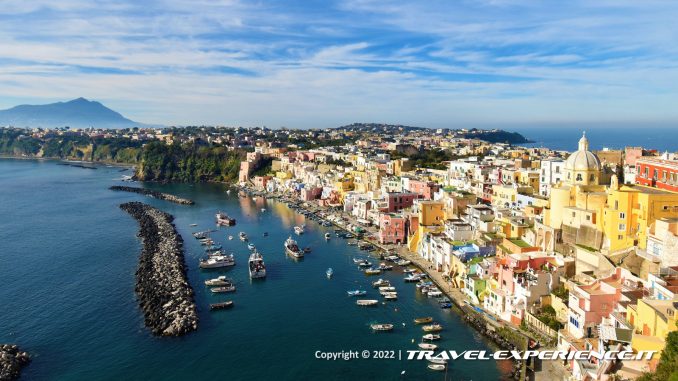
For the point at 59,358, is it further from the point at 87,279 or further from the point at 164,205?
the point at 164,205

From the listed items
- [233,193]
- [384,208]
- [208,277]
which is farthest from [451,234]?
[233,193]

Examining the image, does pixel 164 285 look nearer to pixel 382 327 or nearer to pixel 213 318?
pixel 213 318

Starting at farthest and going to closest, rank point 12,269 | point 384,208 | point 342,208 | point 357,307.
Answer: point 342,208 < point 384,208 < point 12,269 < point 357,307

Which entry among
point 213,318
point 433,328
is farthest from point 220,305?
point 433,328

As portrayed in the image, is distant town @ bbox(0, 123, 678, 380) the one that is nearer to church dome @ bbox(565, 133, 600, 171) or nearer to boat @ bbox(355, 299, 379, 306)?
church dome @ bbox(565, 133, 600, 171)

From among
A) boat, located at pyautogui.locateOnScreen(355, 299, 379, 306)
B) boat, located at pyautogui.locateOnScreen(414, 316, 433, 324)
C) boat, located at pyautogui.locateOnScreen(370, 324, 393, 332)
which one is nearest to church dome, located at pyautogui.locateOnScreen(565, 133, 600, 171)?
boat, located at pyautogui.locateOnScreen(414, 316, 433, 324)

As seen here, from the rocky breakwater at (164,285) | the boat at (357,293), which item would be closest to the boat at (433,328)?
the boat at (357,293)
